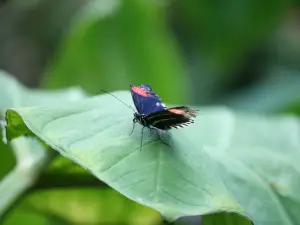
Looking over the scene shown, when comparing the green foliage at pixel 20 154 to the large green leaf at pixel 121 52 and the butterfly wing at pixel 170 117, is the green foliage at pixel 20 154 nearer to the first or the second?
the butterfly wing at pixel 170 117

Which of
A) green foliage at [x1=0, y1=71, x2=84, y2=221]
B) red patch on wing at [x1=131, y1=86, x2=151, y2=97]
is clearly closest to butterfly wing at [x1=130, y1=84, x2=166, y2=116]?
red patch on wing at [x1=131, y1=86, x2=151, y2=97]

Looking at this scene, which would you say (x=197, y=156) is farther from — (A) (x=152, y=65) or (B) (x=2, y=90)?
(A) (x=152, y=65)

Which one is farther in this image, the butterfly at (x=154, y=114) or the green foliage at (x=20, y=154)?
the green foliage at (x=20, y=154)

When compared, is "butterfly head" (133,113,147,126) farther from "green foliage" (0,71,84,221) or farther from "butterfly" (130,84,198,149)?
"green foliage" (0,71,84,221)

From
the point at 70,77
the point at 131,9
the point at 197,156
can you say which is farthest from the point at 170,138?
the point at 131,9

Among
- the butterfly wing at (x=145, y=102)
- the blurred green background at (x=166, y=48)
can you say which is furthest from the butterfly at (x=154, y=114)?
the blurred green background at (x=166, y=48)

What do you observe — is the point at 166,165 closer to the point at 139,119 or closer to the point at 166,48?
the point at 139,119
